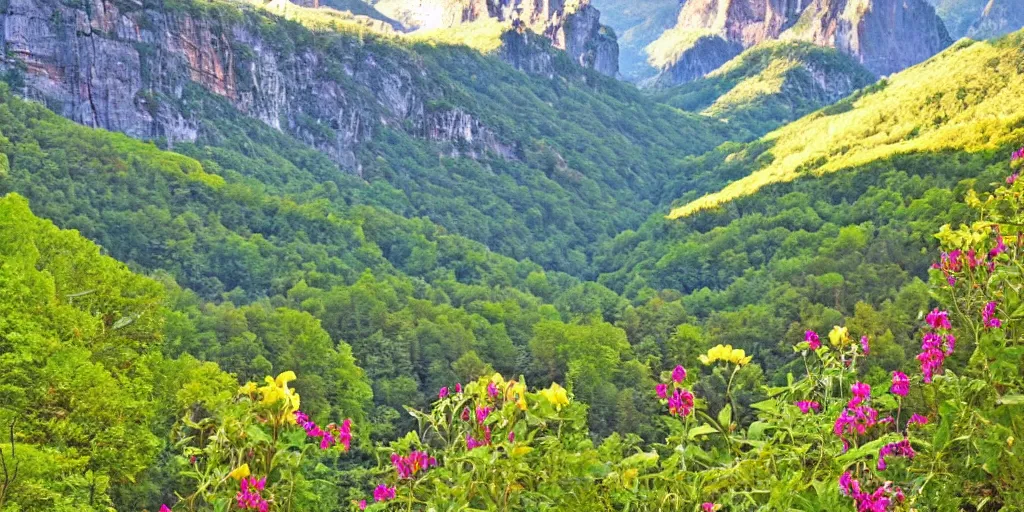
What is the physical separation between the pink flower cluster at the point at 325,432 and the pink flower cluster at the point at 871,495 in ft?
10.7

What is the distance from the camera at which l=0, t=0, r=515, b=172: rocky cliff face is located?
355ft

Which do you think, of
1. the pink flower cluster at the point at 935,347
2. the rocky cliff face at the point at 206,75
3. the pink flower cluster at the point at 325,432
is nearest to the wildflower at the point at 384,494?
the pink flower cluster at the point at 325,432

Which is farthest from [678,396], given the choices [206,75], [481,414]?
[206,75]

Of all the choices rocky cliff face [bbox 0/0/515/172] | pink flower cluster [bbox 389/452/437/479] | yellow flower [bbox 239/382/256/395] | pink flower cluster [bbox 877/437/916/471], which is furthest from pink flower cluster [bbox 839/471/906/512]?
rocky cliff face [bbox 0/0/515/172]

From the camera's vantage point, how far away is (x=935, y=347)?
6043 mm

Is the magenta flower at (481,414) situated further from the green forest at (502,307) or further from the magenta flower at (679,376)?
the magenta flower at (679,376)

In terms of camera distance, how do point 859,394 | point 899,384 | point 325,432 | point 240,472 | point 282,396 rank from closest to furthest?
1. point 240,472
2. point 282,396
3. point 859,394
4. point 899,384
5. point 325,432

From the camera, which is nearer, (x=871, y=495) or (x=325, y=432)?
(x=871, y=495)

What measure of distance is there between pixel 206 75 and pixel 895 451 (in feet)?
461

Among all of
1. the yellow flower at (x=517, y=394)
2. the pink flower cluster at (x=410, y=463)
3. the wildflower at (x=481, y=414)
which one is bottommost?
the pink flower cluster at (x=410, y=463)

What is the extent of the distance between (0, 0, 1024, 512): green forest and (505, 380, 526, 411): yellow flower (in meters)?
0.02

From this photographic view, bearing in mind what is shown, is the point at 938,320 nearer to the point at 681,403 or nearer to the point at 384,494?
the point at 681,403

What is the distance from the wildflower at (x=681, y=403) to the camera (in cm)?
575

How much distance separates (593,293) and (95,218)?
161 feet
